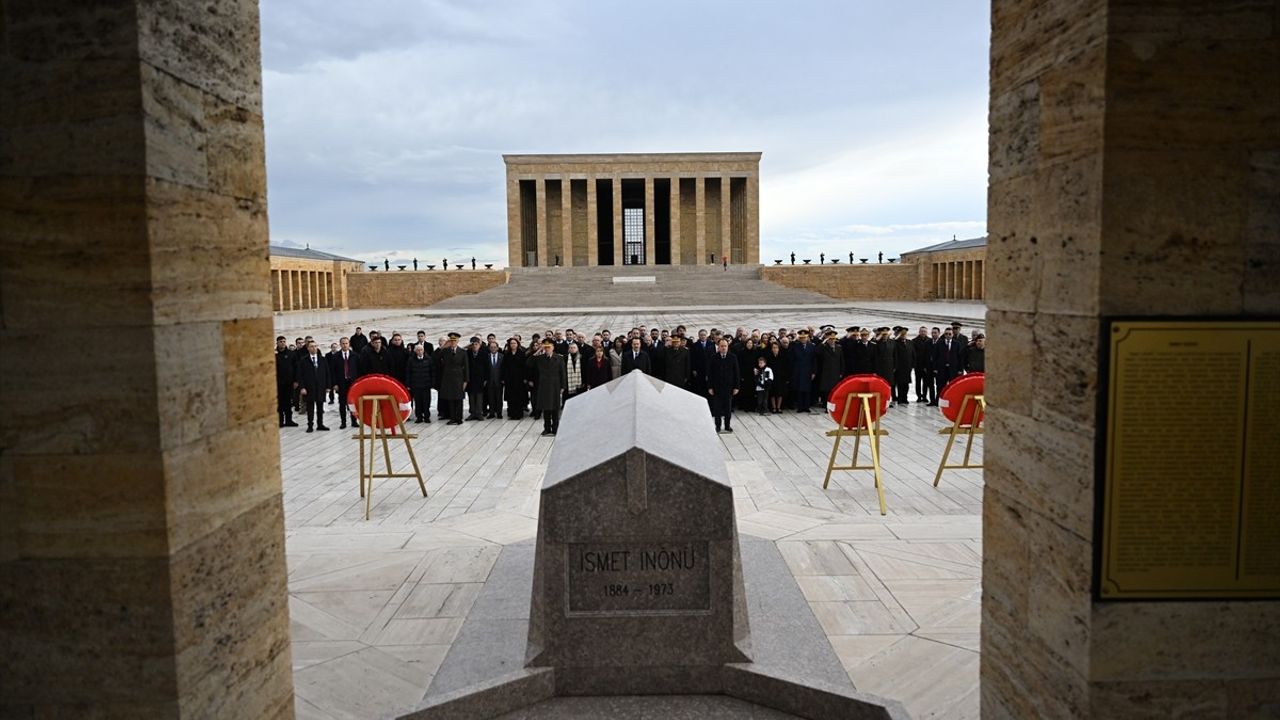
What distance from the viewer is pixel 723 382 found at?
1266 cm

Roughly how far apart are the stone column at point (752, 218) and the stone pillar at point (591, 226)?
34.1ft

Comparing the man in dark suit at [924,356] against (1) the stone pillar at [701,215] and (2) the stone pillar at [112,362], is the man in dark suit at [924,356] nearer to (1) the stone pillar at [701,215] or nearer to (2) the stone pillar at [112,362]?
(2) the stone pillar at [112,362]

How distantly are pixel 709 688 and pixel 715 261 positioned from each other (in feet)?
175

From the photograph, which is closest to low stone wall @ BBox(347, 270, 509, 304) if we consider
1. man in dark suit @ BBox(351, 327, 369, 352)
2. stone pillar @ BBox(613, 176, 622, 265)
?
stone pillar @ BBox(613, 176, 622, 265)

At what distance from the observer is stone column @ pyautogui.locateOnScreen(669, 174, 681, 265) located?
177 ft

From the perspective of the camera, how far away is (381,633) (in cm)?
512

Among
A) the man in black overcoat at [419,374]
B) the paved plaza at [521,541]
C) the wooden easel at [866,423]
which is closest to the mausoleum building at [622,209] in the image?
the man in black overcoat at [419,374]

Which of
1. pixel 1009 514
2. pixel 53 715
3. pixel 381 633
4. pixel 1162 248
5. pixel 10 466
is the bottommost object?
pixel 381 633

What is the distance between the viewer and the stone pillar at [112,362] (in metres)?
2.67

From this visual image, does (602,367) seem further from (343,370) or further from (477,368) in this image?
(343,370)

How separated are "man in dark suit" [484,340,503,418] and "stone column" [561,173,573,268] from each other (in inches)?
1584

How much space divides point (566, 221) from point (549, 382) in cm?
4328

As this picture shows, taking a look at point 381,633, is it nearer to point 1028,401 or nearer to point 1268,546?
point 1028,401

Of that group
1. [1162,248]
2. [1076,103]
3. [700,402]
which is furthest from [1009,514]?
[700,402]
